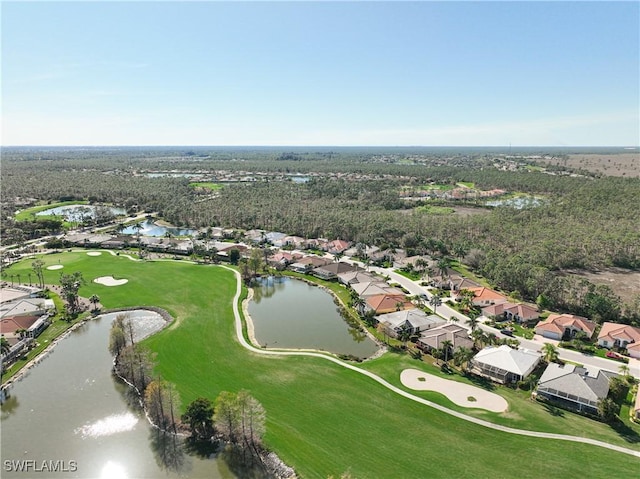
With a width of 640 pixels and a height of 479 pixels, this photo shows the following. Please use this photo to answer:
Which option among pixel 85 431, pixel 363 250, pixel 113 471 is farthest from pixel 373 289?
pixel 113 471

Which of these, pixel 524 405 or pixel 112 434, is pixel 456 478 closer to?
pixel 524 405

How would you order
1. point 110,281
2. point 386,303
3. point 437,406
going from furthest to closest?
point 110,281
point 386,303
point 437,406

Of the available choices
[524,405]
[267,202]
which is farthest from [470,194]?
[524,405]

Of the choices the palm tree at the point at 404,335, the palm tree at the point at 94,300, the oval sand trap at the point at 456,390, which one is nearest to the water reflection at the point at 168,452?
the oval sand trap at the point at 456,390

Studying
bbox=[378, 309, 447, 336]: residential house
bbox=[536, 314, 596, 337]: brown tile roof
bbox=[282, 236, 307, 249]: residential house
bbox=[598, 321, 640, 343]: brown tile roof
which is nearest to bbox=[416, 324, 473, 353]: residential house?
bbox=[378, 309, 447, 336]: residential house

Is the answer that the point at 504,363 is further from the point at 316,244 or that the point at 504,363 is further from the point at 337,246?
the point at 316,244

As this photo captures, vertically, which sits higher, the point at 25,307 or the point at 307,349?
the point at 25,307

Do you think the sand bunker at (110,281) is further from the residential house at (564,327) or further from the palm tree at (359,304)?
the residential house at (564,327)
